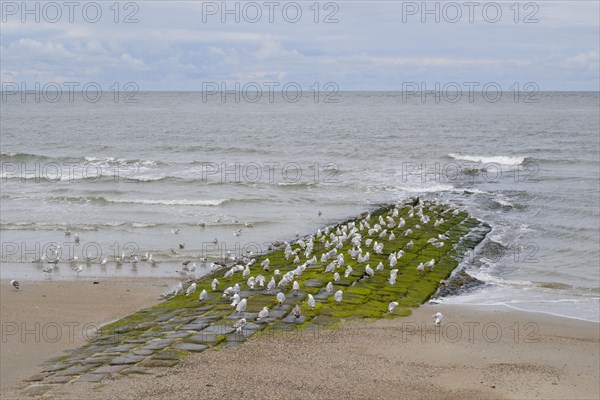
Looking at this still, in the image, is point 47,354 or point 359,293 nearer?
point 47,354

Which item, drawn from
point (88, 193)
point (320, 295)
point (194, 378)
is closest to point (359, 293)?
point (320, 295)

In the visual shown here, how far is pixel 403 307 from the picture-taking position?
22.2 m

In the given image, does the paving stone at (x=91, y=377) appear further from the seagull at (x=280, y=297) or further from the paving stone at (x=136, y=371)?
the seagull at (x=280, y=297)

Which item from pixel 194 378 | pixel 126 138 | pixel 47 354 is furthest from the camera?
pixel 126 138

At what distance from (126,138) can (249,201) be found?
4052 cm

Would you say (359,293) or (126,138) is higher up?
(126,138)

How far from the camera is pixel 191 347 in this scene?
1783 centimetres

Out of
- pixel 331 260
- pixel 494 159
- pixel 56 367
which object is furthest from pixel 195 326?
pixel 494 159

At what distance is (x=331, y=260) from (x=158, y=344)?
10.1m

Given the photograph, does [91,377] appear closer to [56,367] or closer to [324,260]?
[56,367]

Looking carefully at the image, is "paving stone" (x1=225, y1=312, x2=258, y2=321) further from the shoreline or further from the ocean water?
the ocean water

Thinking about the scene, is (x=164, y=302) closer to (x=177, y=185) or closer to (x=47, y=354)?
(x=47, y=354)

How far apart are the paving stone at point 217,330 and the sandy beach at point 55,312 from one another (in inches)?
134

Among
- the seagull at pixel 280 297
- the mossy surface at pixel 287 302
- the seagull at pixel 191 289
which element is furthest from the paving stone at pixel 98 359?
the seagull at pixel 191 289
